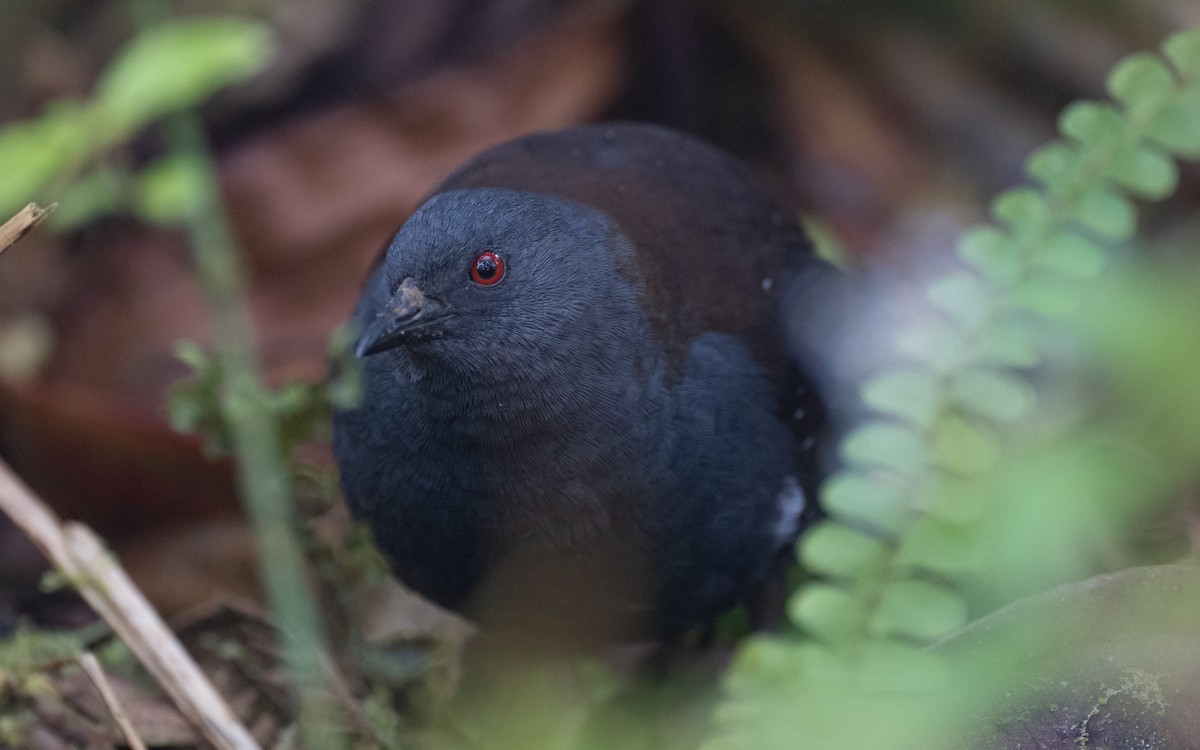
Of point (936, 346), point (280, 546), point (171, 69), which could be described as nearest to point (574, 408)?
point (936, 346)

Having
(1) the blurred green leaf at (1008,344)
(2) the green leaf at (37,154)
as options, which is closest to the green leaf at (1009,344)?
(1) the blurred green leaf at (1008,344)

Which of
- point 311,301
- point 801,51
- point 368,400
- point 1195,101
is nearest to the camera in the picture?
point 1195,101

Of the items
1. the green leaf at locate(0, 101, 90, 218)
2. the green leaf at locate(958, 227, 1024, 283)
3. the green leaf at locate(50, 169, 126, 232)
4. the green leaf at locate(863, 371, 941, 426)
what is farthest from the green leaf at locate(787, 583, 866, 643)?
the green leaf at locate(50, 169, 126, 232)

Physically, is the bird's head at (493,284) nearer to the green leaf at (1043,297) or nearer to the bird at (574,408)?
the bird at (574,408)

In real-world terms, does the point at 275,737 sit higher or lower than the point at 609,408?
lower

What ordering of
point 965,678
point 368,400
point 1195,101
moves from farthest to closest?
1. point 368,400
2. point 1195,101
3. point 965,678

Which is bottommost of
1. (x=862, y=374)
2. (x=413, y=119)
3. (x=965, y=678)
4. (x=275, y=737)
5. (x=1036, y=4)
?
(x=275, y=737)

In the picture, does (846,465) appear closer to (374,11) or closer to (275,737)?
(275,737)

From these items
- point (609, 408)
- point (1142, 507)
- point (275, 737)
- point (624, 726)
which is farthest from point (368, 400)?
point (1142, 507)
